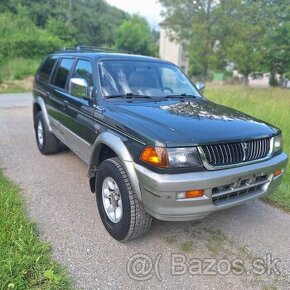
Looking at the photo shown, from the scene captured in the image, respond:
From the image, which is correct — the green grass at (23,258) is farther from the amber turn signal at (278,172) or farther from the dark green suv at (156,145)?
the amber turn signal at (278,172)

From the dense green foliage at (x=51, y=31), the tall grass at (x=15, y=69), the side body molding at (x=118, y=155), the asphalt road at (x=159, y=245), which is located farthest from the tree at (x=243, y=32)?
the side body molding at (x=118, y=155)

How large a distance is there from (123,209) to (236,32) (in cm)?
1844

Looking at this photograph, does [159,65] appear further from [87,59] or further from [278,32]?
[278,32]

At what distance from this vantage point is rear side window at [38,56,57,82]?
5.81 metres

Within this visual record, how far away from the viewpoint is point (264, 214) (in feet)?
13.5

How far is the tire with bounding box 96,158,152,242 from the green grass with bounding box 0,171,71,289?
662 millimetres

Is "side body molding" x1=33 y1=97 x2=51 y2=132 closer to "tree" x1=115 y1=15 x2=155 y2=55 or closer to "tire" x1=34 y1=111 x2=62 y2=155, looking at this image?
"tire" x1=34 y1=111 x2=62 y2=155

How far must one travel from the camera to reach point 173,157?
2.80 metres

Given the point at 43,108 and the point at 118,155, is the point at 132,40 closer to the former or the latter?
the point at 43,108

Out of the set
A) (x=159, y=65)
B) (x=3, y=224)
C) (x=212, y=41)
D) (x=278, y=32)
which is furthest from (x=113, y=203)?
(x=212, y=41)

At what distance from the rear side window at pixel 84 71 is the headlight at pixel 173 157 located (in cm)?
164

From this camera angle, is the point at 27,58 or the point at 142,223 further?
the point at 27,58

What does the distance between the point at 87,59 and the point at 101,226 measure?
7.15 feet

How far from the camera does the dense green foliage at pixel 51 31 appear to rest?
25766 mm
